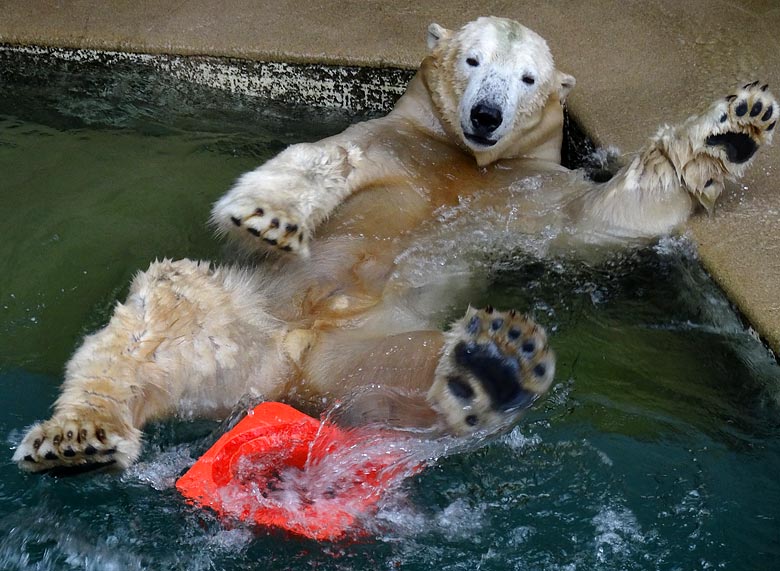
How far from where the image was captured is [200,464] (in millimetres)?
2359

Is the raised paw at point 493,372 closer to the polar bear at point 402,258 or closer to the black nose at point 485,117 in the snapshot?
the polar bear at point 402,258

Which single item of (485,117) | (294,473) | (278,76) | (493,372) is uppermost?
(485,117)

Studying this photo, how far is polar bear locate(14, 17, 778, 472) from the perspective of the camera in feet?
7.67

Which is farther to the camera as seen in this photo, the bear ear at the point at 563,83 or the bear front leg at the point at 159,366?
the bear ear at the point at 563,83

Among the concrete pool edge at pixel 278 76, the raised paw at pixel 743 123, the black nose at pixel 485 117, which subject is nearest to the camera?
the raised paw at pixel 743 123

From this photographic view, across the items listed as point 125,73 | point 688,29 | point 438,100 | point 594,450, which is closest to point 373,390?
point 594,450

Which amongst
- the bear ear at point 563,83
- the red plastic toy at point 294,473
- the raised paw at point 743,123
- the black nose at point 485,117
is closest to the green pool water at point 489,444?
the red plastic toy at point 294,473

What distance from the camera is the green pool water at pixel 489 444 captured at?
89.4 inches

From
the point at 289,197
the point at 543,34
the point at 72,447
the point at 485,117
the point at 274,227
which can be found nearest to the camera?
the point at 72,447

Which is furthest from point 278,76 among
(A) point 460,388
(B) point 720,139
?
(A) point 460,388

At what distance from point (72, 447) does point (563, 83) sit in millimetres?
2492

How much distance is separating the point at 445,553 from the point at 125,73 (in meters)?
3.16

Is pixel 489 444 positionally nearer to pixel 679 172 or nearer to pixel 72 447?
pixel 72 447

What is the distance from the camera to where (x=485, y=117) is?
340cm
